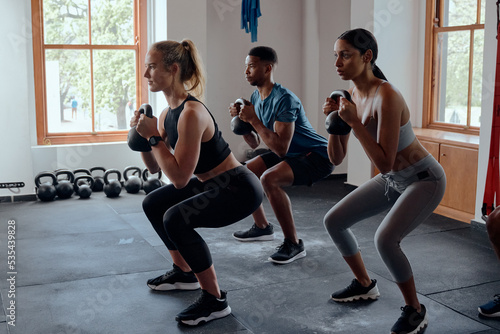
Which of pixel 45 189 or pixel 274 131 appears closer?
pixel 274 131

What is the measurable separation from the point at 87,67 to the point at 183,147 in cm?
353

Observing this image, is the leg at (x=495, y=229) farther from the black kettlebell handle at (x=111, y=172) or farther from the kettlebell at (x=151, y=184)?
the black kettlebell handle at (x=111, y=172)

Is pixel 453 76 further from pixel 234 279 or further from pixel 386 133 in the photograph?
pixel 386 133

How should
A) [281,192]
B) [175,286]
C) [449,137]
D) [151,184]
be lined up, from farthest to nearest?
[151,184] < [449,137] < [281,192] < [175,286]

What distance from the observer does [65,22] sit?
5586 millimetres

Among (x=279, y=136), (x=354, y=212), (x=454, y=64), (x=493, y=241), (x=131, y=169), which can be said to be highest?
(x=454, y=64)

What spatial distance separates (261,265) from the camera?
3455mm

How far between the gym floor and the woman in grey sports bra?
33 centimetres

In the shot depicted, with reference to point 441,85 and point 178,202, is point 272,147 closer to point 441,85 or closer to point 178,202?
point 178,202

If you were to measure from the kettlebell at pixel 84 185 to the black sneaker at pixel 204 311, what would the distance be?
284cm

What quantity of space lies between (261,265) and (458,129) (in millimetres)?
2527

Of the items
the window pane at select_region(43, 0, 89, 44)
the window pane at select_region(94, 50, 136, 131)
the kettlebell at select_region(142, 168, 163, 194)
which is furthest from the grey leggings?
the window pane at select_region(43, 0, 89, 44)

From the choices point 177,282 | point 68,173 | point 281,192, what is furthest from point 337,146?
point 68,173

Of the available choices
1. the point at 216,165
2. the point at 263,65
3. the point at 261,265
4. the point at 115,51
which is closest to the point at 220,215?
the point at 216,165
